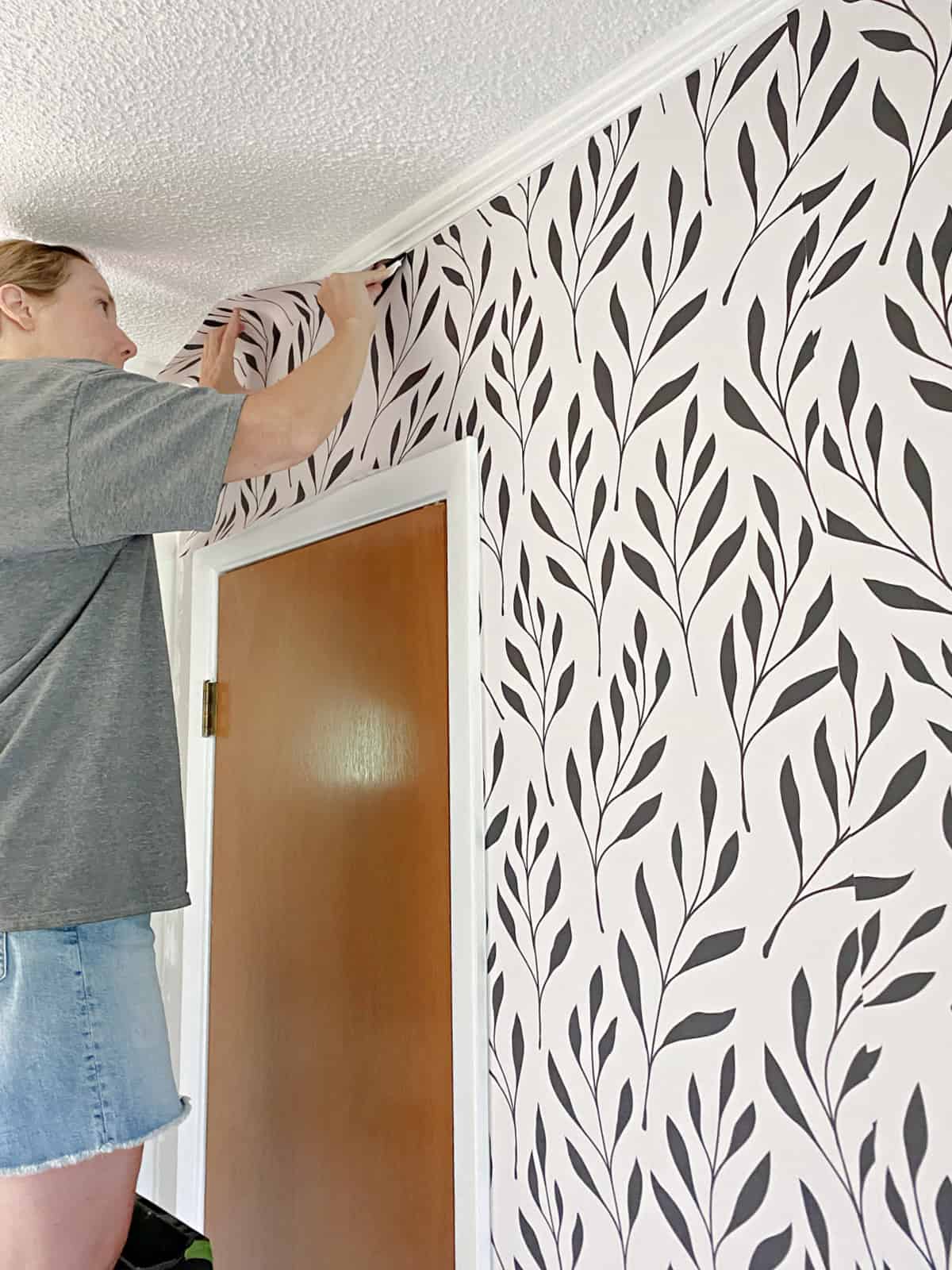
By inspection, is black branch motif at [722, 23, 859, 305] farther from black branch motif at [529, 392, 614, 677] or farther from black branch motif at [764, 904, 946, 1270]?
black branch motif at [764, 904, 946, 1270]

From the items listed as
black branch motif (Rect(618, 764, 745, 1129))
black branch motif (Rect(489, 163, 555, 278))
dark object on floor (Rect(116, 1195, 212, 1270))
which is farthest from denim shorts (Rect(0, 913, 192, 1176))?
black branch motif (Rect(489, 163, 555, 278))

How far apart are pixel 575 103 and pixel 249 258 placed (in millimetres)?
666

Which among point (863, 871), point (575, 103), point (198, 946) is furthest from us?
point (198, 946)

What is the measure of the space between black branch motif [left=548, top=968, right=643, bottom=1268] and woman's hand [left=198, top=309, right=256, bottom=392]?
115cm

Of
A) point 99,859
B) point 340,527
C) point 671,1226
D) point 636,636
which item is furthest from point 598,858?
point 340,527

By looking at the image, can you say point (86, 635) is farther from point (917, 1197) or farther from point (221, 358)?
point (917, 1197)

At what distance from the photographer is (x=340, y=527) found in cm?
178

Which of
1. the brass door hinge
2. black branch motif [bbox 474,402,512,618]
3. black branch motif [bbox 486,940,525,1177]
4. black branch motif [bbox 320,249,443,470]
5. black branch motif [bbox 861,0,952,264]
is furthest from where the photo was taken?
the brass door hinge

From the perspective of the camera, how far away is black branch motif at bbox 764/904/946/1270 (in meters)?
0.98

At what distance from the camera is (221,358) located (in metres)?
1.83

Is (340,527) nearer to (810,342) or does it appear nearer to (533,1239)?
(810,342)

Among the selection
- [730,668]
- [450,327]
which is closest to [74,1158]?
[730,668]

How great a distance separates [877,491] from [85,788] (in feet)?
3.02

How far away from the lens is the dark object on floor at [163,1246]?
1316 mm
